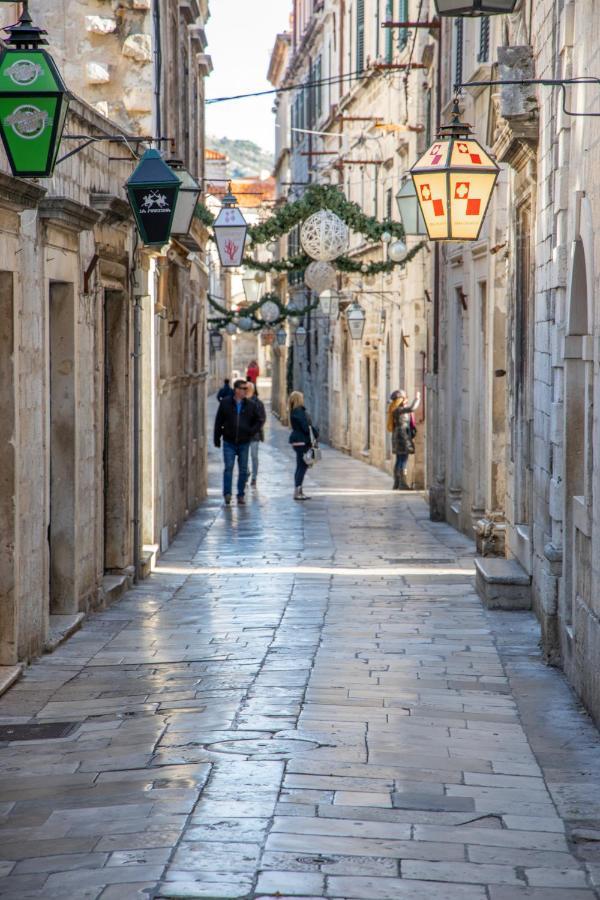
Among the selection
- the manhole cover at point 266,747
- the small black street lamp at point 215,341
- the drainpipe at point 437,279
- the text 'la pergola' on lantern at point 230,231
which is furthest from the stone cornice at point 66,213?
the small black street lamp at point 215,341

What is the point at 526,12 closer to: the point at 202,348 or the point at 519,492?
the point at 519,492

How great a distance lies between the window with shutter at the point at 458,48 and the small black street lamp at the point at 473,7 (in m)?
11.0

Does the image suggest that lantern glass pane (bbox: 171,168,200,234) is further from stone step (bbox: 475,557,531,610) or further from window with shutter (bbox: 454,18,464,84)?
window with shutter (bbox: 454,18,464,84)

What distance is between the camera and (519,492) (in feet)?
46.1

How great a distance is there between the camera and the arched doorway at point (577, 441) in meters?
9.26

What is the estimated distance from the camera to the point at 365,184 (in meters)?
35.2

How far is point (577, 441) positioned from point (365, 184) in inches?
999

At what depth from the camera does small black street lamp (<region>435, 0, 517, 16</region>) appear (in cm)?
844

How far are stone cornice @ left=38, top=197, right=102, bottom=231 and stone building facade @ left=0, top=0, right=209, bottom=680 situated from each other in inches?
0.4

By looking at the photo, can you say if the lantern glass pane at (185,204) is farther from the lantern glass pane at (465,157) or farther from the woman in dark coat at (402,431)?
the woman in dark coat at (402,431)

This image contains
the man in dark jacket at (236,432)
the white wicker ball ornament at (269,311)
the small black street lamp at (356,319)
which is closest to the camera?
the man in dark jacket at (236,432)

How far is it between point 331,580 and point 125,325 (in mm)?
3081

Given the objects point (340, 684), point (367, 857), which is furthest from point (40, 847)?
point (340, 684)

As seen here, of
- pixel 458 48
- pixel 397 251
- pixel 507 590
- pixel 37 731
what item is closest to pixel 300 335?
pixel 397 251
